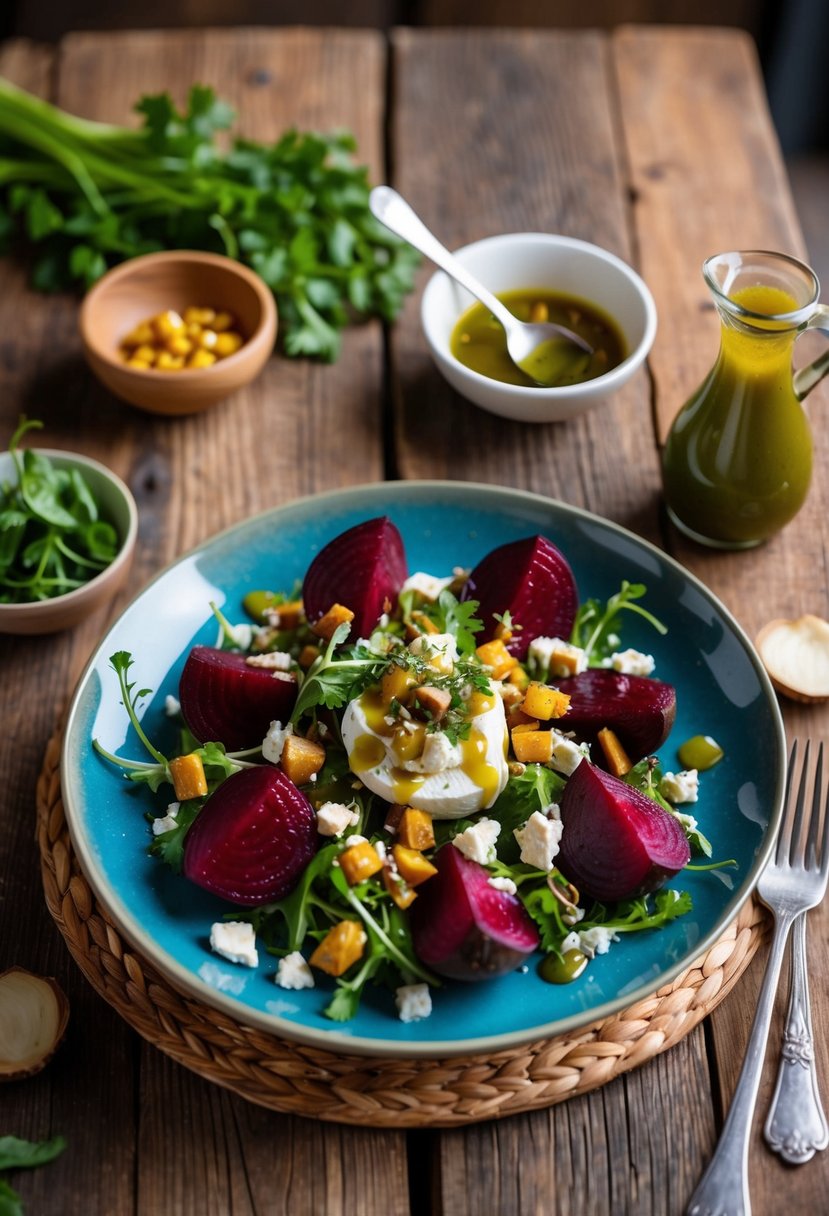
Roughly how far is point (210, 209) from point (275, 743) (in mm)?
1608

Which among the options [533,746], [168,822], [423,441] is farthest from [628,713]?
Result: [423,441]

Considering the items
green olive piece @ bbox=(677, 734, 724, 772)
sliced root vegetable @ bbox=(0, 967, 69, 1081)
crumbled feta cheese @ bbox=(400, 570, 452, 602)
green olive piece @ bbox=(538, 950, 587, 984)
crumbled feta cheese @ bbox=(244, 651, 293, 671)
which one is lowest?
sliced root vegetable @ bbox=(0, 967, 69, 1081)

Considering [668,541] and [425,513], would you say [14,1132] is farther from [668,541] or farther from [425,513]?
[668,541]

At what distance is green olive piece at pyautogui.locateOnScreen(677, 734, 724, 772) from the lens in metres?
2.02

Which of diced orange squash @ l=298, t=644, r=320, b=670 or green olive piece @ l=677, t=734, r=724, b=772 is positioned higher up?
diced orange squash @ l=298, t=644, r=320, b=670

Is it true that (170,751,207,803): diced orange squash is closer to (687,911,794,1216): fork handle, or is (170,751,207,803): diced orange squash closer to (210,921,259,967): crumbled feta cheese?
(210,921,259,967): crumbled feta cheese

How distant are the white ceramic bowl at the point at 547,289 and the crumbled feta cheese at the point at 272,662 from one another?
2.68 feet

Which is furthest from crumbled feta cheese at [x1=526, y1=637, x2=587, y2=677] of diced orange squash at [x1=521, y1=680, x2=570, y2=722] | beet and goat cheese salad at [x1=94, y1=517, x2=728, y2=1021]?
diced orange squash at [x1=521, y1=680, x2=570, y2=722]

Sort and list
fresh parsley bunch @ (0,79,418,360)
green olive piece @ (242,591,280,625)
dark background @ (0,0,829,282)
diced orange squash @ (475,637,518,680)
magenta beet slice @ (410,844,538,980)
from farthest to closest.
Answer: dark background @ (0,0,829,282)
fresh parsley bunch @ (0,79,418,360)
green olive piece @ (242,591,280,625)
diced orange squash @ (475,637,518,680)
magenta beet slice @ (410,844,538,980)

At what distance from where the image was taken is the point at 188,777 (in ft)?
6.20

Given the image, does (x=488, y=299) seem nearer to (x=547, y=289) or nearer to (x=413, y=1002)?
(x=547, y=289)

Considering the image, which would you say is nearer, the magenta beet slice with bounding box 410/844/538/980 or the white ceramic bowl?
the magenta beet slice with bounding box 410/844/538/980

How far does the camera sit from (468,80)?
11.6 feet

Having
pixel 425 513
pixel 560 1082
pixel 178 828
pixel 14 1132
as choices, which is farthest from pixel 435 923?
pixel 425 513
